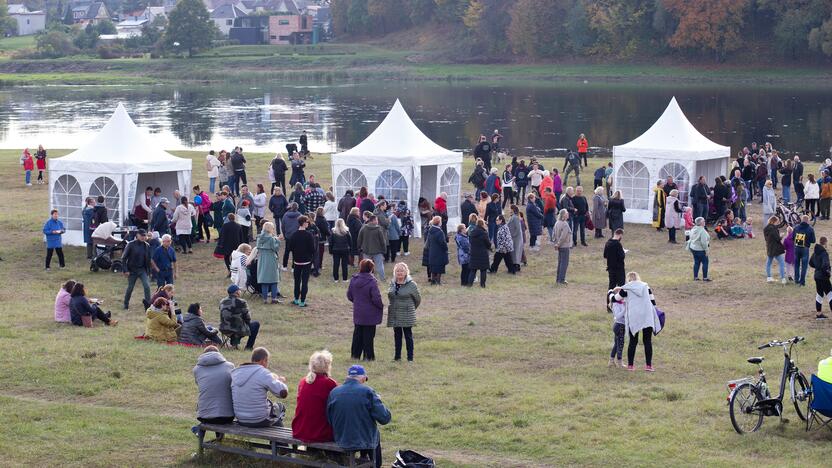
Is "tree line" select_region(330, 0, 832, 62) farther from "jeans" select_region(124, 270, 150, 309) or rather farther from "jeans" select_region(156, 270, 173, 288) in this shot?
"jeans" select_region(124, 270, 150, 309)

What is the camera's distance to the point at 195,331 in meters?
16.2

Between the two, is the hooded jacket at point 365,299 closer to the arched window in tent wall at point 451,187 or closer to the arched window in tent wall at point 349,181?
the arched window in tent wall at point 349,181

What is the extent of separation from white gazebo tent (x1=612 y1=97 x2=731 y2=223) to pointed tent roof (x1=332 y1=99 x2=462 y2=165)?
5.02 m

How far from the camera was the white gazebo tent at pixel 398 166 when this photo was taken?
1072 inches

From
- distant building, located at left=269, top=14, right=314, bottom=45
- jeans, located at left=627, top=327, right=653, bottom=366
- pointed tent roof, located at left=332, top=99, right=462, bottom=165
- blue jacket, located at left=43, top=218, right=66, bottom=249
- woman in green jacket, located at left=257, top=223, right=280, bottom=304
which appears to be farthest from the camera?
distant building, located at left=269, top=14, right=314, bottom=45

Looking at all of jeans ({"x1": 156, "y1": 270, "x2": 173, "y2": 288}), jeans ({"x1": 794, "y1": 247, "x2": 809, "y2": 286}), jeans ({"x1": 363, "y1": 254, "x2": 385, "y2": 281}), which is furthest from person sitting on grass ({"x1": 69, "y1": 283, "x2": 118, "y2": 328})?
jeans ({"x1": 794, "y1": 247, "x2": 809, "y2": 286})

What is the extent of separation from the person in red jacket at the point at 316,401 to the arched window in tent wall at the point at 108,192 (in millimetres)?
16389

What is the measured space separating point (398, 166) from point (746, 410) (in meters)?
15.8

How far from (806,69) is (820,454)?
296 ft

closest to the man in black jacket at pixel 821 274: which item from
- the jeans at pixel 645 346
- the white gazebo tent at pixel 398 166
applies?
the jeans at pixel 645 346

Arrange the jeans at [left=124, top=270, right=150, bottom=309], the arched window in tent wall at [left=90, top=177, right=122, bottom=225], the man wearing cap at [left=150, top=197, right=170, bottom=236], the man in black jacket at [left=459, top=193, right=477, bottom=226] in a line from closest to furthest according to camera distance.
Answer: the jeans at [left=124, top=270, right=150, bottom=309]
the man wearing cap at [left=150, top=197, right=170, bottom=236]
the man in black jacket at [left=459, top=193, right=477, bottom=226]
the arched window in tent wall at [left=90, top=177, right=122, bottom=225]

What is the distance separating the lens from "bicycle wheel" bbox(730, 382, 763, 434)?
12.3 m

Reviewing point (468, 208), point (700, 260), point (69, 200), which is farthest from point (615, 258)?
point (69, 200)

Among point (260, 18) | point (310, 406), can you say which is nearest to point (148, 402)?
point (310, 406)
